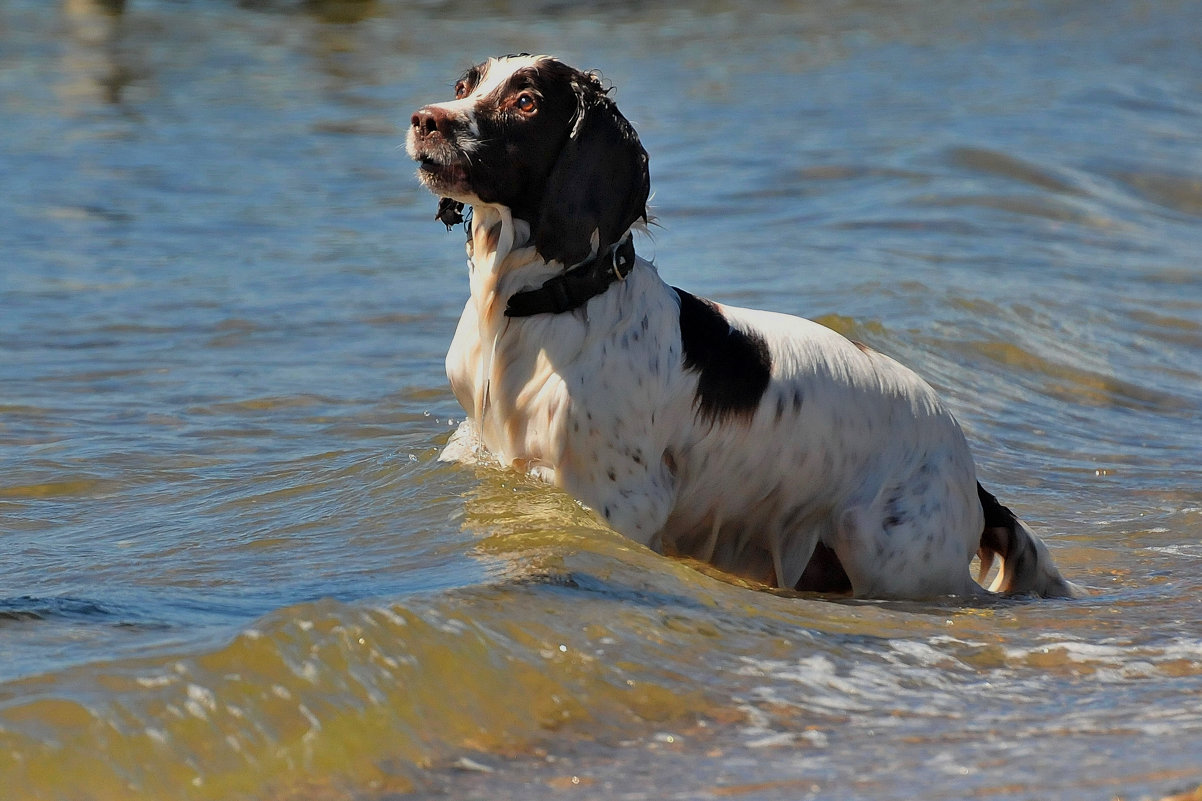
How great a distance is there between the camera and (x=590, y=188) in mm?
4594

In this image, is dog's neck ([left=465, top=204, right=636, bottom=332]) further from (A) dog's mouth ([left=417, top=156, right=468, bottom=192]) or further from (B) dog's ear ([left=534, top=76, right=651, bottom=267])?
(A) dog's mouth ([left=417, top=156, right=468, bottom=192])

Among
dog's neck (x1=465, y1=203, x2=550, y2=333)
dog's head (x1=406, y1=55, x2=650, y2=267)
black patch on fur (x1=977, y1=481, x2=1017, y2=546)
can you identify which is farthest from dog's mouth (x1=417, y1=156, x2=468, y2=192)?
black patch on fur (x1=977, y1=481, x2=1017, y2=546)

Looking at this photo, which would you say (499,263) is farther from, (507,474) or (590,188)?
(507,474)

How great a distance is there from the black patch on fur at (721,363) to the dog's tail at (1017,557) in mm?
901

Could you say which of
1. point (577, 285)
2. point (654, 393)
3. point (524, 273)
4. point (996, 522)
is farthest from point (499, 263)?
point (996, 522)

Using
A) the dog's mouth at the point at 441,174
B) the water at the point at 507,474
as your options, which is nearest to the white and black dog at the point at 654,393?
the dog's mouth at the point at 441,174

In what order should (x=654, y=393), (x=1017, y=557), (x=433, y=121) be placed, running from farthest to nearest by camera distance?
(x=1017, y=557), (x=654, y=393), (x=433, y=121)

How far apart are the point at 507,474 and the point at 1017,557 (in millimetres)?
1659

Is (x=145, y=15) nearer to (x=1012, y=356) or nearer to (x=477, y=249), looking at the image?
(x=1012, y=356)

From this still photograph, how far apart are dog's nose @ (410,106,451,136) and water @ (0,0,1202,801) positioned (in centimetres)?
107

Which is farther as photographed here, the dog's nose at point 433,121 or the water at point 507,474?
the dog's nose at point 433,121

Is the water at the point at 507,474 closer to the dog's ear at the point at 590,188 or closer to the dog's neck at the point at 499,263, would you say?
the dog's neck at the point at 499,263

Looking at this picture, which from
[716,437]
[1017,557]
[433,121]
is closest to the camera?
[433,121]

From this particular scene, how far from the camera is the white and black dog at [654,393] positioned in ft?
15.2
